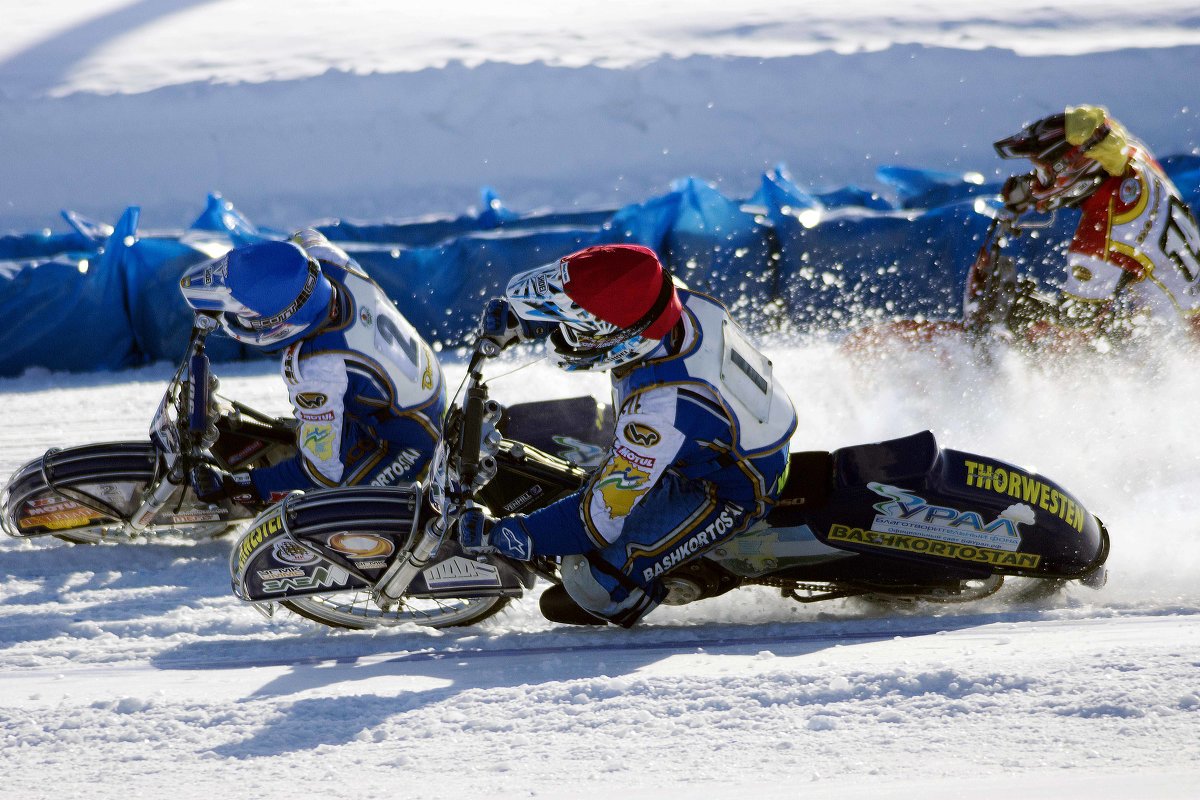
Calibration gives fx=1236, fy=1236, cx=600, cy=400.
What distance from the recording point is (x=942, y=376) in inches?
261

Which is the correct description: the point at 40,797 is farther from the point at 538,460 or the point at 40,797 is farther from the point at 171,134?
the point at 171,134

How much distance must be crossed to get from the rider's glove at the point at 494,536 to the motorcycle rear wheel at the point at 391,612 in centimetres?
48

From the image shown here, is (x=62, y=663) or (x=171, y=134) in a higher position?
(x=171, y=134)

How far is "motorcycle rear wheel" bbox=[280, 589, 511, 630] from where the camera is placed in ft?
14.2

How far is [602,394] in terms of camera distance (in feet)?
23.7

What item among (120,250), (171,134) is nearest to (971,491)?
(120,250)

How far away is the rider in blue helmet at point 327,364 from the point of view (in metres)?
4.52

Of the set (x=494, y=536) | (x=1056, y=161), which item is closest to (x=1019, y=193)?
(x=1056, y=161)

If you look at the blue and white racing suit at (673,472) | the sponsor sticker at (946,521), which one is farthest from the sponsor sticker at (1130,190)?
the blue and white racing suit at (673,472)

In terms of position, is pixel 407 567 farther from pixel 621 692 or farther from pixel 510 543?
pixel 621 692

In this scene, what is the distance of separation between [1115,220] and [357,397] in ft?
12.4

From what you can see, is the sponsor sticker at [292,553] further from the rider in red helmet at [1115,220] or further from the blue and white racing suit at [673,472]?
the rider in red helmet at [1115,220]

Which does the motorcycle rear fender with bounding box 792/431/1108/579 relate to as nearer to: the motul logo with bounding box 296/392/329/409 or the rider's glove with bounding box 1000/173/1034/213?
the motul logo with bounding box 296/392/329/409

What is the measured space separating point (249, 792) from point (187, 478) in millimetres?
2229
